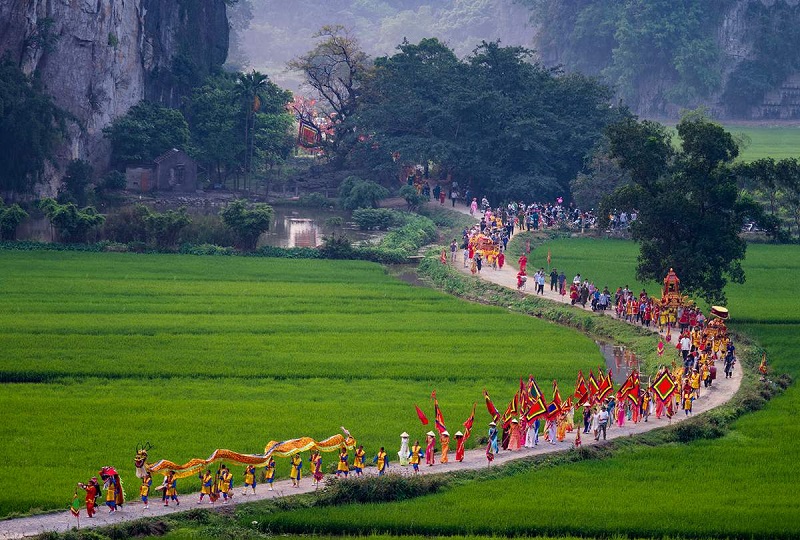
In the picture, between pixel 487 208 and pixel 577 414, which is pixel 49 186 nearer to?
pixel 487 208

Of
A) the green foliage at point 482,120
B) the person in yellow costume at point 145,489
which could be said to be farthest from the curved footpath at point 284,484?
the green foliage at point 482,120

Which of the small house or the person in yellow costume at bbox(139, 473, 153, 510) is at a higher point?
the small house

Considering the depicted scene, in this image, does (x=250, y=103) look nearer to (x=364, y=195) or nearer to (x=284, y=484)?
(x=364, y=195)

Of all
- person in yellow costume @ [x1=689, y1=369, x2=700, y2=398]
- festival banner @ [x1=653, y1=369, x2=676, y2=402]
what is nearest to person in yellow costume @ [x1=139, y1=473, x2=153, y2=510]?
festival banner @ [x1=653, y1=369, x2=676, y2=402]

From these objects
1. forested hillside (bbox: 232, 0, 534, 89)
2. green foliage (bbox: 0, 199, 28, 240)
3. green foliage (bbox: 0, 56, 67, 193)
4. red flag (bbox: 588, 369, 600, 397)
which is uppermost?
forested hillside (bbox: 232, 0, 534, 89)

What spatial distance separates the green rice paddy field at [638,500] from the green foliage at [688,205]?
13.0 meters

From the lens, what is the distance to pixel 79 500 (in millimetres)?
27703

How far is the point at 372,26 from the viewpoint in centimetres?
19500

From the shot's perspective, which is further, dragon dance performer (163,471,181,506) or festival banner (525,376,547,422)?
festival banner (525,376,547,422)

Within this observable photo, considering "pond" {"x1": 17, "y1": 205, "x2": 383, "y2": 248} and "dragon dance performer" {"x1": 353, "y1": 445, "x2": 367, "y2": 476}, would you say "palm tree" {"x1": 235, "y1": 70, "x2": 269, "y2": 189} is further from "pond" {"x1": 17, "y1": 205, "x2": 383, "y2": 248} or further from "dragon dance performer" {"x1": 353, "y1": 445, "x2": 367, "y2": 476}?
"dragon dance performer" {"x1": 353, "y1": 445, "x2": 367, "y2": 476}

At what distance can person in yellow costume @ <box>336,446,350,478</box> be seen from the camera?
30.1 metres

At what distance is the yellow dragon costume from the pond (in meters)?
36.5

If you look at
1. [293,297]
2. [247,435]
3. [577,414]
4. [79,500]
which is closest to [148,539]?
[79,500]

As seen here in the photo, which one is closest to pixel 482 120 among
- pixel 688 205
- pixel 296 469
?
pixel 688 205
